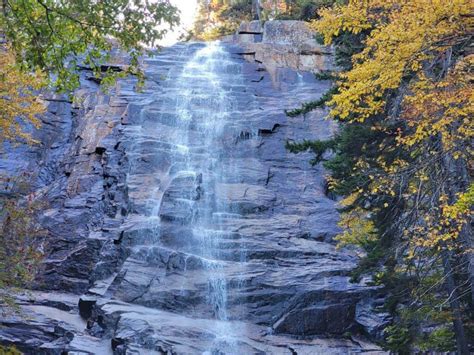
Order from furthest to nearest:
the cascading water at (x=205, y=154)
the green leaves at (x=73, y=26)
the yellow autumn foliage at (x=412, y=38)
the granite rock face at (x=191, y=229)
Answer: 1. the cascading water at (x=205, y=154)
2. the granite rock face at (x=191, y=229)
3. the yellow autumn foliage at (x=412, y=38)
4. the green leaves at (x=73, y=26)

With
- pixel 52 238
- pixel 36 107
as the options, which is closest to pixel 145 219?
pixel 52 238

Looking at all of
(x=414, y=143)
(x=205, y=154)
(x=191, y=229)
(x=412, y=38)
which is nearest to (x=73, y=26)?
(x=412, y=38)

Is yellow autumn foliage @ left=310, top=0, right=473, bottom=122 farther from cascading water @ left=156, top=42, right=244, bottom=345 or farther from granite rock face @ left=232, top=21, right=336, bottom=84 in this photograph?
granite rock face @ left=232, top=21, right=336, bottom=84

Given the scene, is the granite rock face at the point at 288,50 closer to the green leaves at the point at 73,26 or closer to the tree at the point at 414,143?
the tree at the point at 414,143

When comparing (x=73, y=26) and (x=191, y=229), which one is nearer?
(x=73, y=26)

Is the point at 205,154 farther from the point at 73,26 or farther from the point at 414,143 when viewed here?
the point at 73,26

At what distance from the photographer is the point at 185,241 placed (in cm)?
1822

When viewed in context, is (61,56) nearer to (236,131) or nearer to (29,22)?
(29,22)

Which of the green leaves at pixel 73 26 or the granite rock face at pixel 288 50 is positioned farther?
the granite rock face at pixel 288 50

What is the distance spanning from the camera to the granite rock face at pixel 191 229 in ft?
48.9

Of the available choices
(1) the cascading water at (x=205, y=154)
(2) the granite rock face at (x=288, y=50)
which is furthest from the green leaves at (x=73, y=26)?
(2) the granite rock face at (x=288, y=50)

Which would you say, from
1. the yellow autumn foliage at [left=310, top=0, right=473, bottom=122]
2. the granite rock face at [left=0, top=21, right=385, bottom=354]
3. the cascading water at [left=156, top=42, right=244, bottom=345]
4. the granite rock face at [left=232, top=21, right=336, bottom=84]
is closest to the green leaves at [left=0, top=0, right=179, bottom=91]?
the yellow autumn foliage at [left=310, top=0, right=473, bottom=122]

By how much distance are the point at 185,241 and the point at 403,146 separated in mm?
Answer: 8800

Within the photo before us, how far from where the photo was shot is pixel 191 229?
18672 mm
